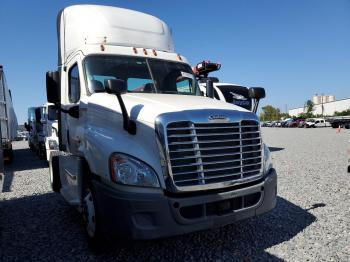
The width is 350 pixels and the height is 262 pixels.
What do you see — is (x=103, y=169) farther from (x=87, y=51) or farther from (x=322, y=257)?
(x=322, y=257)

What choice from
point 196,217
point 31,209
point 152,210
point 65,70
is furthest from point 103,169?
point 31,209

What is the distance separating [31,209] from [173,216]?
4.05 meters

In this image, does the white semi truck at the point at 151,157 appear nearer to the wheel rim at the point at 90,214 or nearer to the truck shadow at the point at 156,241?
the wheel rim at the point at 90,214

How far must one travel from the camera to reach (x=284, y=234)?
443 centimetres

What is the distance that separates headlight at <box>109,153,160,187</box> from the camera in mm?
3279

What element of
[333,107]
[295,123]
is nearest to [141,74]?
[295,123]

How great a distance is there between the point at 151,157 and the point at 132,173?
257 millimetres

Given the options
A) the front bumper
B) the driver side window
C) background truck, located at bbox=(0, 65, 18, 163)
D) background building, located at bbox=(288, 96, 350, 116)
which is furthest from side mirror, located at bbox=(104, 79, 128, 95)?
background building, located at bbox=(288, 96, 350, 116)

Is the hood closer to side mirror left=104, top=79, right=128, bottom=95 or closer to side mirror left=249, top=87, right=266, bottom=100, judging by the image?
side mirror left=104, top=79, right=128, bottom=95

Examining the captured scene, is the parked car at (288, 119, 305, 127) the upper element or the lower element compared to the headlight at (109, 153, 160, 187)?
lower

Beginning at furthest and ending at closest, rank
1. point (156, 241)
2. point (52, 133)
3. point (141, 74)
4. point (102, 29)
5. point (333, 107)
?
point (333, 107) → point (52, 133) → point (102, 29) → point (141, 74) → point (156, 241)

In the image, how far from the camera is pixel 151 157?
11.0 ft

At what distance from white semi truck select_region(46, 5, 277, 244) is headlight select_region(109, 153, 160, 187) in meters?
0.01

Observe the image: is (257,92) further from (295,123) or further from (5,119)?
(295,123)
